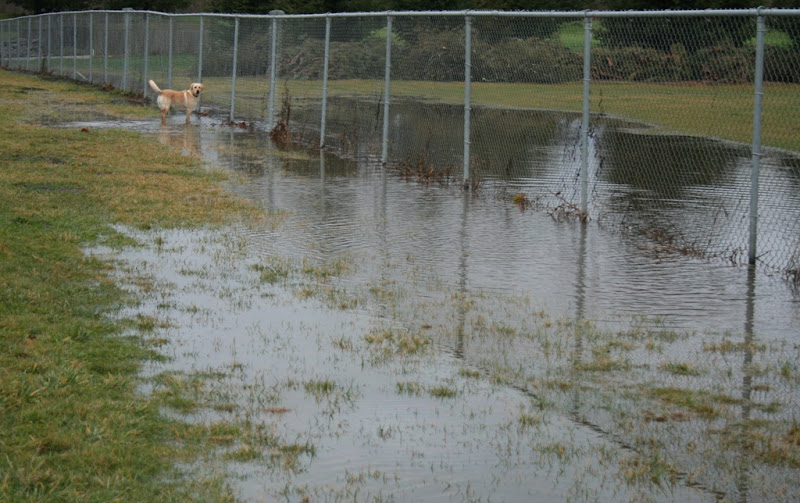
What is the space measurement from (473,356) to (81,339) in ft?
7.92

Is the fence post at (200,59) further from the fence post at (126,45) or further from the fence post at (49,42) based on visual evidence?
the fence post at (49,42)

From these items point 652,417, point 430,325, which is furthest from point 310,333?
point 652,417

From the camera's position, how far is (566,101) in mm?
15039

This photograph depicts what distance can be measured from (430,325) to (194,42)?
62.6ft

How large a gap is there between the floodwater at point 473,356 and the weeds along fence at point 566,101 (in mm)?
1545

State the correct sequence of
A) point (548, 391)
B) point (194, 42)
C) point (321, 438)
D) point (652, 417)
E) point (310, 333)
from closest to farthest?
point (321, 438)
point (652, 417)
point (548, 391)
point (310, 333)
point (194, 42)

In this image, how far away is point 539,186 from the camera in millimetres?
14273

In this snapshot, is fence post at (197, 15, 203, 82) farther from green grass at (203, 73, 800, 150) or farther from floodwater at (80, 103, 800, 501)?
floodwater at (80, 103, 800, 501)

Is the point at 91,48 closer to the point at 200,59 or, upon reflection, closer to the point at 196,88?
the point at 200,59

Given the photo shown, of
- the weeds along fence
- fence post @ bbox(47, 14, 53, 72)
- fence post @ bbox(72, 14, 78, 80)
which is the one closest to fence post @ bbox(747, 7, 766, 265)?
the weeds along fence

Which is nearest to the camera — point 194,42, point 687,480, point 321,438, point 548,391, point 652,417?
point 687,480

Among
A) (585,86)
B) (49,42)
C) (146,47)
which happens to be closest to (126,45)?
(146,47)

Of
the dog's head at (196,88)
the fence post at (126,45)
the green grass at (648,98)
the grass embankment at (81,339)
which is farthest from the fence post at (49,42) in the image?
the grass embankment at (81,339)

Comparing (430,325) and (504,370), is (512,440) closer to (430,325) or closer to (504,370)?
(504,370)
